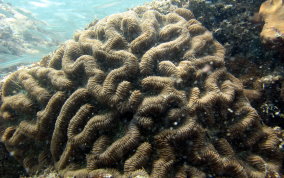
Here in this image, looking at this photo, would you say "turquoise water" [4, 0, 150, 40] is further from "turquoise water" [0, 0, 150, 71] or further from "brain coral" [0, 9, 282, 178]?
"brain coral" [0, 9, 282, 178]

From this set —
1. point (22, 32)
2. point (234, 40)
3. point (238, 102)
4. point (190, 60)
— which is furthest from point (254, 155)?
point (22, 32)

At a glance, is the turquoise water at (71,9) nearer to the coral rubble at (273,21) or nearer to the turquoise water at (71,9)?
the turquoise water at (71,9)

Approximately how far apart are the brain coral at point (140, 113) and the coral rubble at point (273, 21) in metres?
1.01

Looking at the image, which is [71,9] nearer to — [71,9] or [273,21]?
[71,9]

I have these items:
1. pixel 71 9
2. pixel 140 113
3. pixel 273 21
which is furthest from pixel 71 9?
pixel 140 113

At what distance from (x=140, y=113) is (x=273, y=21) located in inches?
147

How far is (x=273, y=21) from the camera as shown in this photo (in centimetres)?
448

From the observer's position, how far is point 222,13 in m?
5.58

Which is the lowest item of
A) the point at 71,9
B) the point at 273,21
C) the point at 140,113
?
the point at 71,9

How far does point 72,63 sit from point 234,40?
13.7 feet

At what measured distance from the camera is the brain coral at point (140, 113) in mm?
3447

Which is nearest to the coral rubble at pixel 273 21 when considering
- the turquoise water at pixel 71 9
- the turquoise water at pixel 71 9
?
the turquoise water at pixel 71 9

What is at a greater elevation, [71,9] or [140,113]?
[140,113]

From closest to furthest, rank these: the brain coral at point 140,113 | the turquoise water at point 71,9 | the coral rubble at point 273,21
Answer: the brain coral at point 140,113
the coral rubble at point 273,21
the turquoise water at point 71,9
